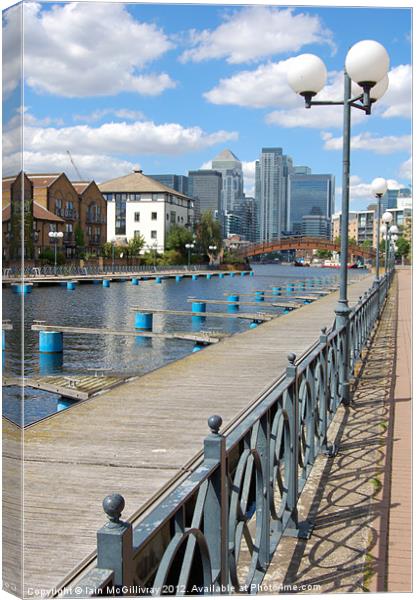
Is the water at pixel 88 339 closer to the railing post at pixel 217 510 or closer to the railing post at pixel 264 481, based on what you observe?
the railing post at pixel 217 510

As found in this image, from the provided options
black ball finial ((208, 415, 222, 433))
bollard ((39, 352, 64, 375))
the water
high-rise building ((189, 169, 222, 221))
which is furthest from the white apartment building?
black ball finial ((208, 415, 222, 433))

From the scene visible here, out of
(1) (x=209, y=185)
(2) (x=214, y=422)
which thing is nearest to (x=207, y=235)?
(1) (x=209, y=185)

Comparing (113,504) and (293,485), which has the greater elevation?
(113,504)

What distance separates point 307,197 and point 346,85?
7.14 ft

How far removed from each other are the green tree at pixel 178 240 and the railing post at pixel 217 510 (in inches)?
2868

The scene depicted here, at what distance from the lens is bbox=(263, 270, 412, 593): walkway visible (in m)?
2.96

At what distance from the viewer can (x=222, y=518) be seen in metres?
2.17

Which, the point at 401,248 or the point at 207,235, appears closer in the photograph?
the point at 401,248

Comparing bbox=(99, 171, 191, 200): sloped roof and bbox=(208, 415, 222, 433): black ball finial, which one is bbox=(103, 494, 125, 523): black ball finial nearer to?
bbox=(208, 415, 222, 433): black ball finial

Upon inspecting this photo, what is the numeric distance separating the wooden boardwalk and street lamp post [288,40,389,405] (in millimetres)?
1074

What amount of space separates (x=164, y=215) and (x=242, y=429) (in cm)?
7682

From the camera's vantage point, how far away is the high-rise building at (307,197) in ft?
25.2

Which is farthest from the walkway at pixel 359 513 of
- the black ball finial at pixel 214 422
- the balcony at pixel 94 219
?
the balcony at pixel 94 219

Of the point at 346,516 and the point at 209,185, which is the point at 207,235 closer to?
the point at 209,185
